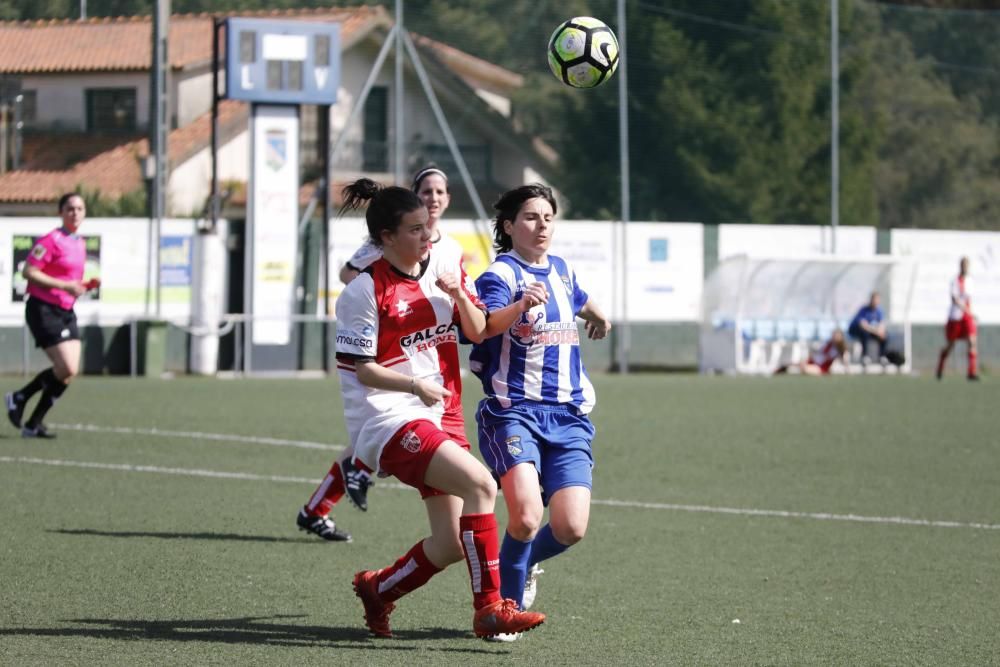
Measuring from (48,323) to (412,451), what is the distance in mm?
7343

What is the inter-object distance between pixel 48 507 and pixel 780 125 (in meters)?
22.8

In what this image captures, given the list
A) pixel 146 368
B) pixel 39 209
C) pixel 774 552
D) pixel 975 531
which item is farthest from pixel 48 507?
pixel 39 209

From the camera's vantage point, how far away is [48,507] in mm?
8906

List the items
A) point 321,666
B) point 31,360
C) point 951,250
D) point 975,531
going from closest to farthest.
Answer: point 321,666 < point 975,531 < point 31,360 < point 951,250

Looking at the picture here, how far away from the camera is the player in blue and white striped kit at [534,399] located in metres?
5.82

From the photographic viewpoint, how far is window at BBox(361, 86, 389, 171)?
25.6m

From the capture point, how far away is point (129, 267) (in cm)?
2289

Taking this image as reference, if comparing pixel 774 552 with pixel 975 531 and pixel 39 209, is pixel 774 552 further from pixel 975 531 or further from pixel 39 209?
pixel 39 209

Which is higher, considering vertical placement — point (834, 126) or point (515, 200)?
point (834, 126)

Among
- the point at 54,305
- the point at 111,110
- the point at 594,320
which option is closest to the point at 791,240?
the point at 111,110

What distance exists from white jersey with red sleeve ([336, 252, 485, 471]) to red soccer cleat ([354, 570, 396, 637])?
439 mm

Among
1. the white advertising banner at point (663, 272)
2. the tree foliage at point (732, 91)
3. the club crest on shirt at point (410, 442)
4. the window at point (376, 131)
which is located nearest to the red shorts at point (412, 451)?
the club crest on shirt at point (410, 442)

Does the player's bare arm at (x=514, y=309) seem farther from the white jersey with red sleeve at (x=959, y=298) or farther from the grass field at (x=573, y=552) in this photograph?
the white jersey with red sleeve at (x=959, y=298)

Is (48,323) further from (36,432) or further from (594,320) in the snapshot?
(594,320)
